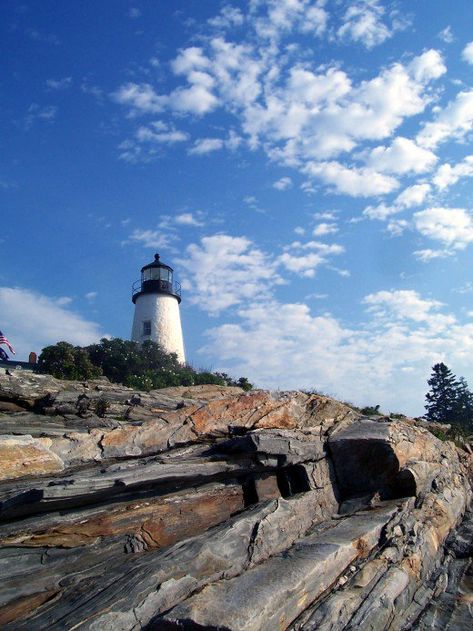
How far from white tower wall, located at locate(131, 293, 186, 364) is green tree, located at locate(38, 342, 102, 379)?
12.9 m

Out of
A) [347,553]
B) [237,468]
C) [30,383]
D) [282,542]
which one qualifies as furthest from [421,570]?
[30,383]

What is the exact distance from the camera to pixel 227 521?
27.0ft

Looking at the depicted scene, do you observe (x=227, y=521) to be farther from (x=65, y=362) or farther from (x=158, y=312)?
(x=158, y=312)

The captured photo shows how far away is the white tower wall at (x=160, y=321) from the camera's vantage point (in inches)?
1513

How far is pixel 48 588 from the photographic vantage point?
21.1 feet

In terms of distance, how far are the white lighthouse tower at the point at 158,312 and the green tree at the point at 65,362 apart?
1245 centimetres

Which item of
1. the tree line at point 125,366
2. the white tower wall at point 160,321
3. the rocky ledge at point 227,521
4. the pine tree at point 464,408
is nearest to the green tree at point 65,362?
the tree line at point 125,366

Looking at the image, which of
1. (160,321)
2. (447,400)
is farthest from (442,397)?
(160,321)

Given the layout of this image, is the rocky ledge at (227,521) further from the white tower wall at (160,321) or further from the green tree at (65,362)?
the white tower wall at (160,321)

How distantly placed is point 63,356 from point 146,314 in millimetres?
15287

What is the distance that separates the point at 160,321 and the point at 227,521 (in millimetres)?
31449

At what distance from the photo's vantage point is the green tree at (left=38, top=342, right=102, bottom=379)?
23.0 meters

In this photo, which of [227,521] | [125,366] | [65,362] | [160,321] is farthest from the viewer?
[160,321]

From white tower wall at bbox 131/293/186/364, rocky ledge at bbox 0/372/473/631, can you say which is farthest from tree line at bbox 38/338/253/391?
rocky ledge at bbox 0/372/473/631
